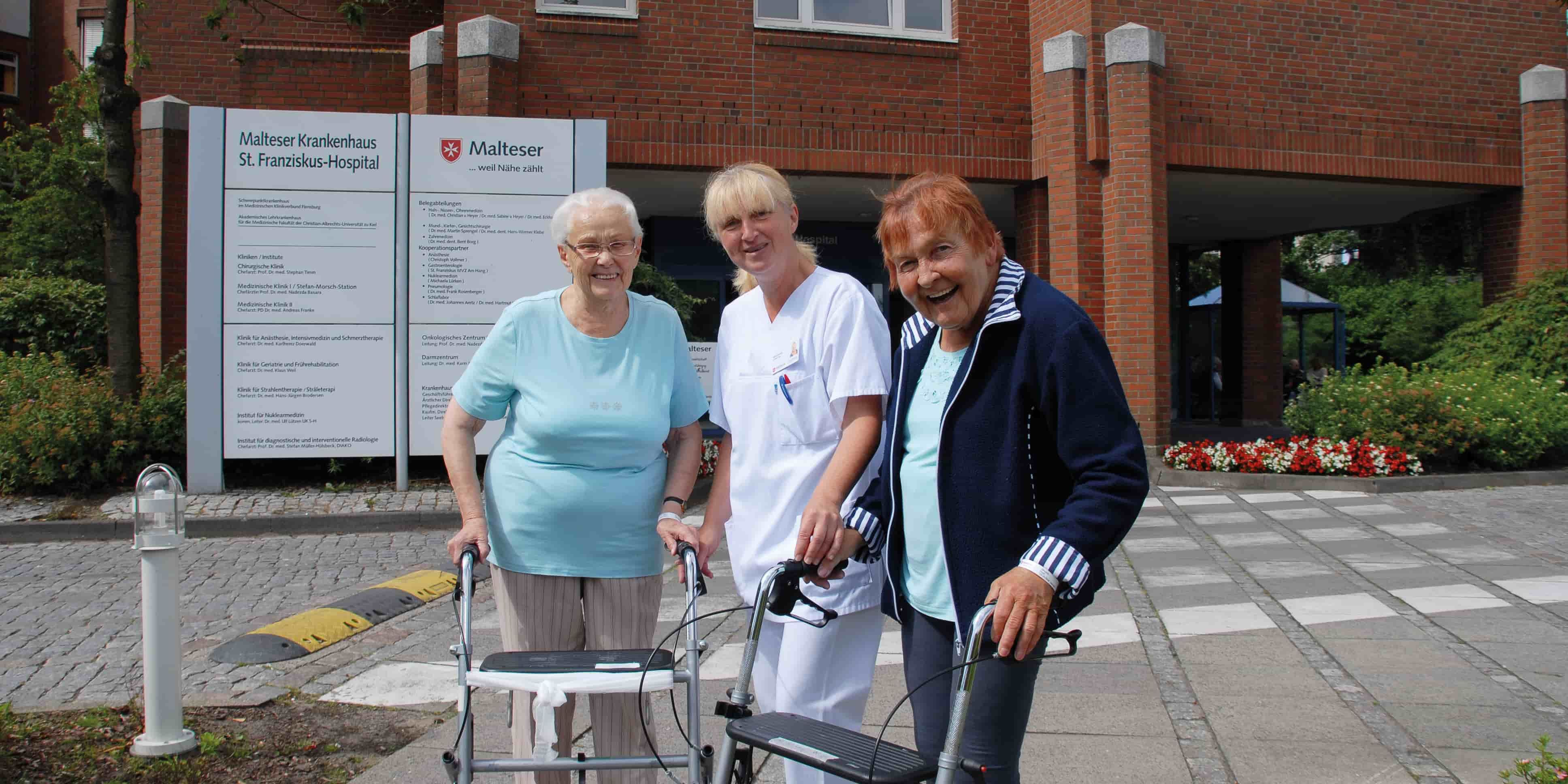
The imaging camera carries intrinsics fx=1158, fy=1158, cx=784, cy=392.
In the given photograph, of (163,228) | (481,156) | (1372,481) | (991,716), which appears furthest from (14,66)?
(991,716)

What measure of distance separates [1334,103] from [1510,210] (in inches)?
125

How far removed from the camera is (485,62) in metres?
12.1

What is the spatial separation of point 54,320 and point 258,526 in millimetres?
10397

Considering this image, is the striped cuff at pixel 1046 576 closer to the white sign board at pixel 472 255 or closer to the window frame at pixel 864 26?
the white sign board at pixel 472 255

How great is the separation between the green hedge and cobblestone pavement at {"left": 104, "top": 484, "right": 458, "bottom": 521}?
0.45 metres

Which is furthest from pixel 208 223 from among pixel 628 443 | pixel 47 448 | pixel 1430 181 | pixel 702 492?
pixel 1430 181

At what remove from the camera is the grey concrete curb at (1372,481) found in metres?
11.3

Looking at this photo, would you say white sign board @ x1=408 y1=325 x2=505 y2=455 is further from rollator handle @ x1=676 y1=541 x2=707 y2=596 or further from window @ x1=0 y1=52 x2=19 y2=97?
window @ x1=0 y1=52 x2=19 y2=97

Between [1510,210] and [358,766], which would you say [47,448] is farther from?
[1510,210]

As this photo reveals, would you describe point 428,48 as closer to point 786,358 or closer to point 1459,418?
point 786,358

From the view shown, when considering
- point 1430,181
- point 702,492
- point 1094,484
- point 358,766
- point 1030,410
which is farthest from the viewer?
point 1430,181

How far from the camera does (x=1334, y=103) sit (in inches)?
551

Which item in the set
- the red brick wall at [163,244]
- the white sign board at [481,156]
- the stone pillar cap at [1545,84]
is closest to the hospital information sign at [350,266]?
the white sign board at [481,156]

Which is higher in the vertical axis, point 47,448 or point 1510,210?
point 1510,210
